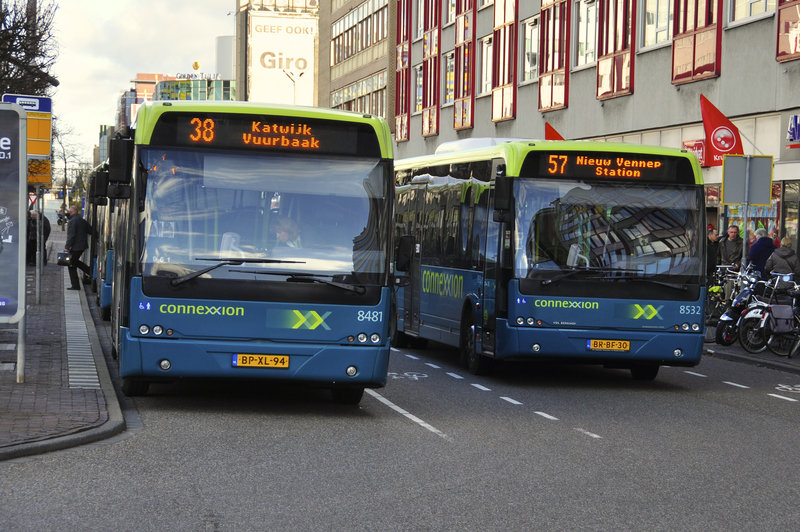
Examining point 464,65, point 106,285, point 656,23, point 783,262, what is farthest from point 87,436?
point 464,65

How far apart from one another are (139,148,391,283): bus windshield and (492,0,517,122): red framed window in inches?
1234

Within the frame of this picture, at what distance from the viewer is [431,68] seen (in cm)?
5378

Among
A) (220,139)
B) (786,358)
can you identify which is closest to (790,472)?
(220,139)

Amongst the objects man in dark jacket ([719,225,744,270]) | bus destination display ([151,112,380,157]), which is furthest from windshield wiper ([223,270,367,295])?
man in dark jacket ([719,225,744,270])

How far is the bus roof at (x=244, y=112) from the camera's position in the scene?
12.1 meters

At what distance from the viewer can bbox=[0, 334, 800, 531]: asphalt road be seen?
7.68m

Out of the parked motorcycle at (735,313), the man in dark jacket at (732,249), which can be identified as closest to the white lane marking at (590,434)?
the parked motorcycle at (735,313)

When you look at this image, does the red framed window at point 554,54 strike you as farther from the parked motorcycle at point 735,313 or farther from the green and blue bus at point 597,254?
the green and blue bus at point 597,254

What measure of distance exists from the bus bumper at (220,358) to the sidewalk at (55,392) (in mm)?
448

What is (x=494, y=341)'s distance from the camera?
15.8 metres

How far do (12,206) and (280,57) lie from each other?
115347 millimetres

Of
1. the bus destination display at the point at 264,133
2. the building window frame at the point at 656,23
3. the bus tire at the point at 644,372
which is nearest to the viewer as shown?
the bus destination display at the point at 264,133

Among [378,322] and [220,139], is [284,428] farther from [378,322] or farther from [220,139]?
[220,139]

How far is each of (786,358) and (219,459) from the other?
39.5 feet
